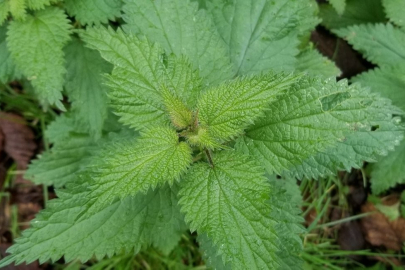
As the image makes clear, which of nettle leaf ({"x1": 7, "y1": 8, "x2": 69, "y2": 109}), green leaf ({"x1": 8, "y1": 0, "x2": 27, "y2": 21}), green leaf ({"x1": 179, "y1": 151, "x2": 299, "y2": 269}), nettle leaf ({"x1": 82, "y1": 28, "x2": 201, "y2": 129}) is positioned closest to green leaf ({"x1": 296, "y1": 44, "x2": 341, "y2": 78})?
nettle leaf ({"x1": 82, "y1": 28, "x2": 201, "y2": 129})

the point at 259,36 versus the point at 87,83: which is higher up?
the point at 87,83

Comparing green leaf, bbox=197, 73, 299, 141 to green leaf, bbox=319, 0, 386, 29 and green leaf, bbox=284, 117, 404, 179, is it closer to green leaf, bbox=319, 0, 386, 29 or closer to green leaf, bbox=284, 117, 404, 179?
green leaf, bbox=284, 117, 404, 179

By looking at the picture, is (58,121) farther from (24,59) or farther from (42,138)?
(24,59)

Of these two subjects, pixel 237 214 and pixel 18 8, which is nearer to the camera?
pixel 237 214

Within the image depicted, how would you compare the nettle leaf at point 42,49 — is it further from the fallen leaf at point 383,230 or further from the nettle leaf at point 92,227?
the fallen leaf at point 383,230

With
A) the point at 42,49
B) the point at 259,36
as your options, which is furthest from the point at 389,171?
the point at 42,49

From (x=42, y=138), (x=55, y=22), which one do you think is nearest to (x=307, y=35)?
(x=55, y=22)

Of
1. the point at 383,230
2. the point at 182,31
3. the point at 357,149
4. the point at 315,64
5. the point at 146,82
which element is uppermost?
the point at 182,31

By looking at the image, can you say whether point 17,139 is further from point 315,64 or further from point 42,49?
point 315,64
